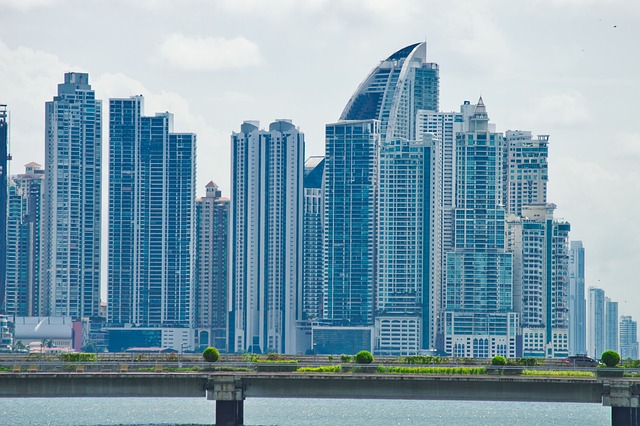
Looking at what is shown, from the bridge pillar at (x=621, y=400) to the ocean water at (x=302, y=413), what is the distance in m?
33.4

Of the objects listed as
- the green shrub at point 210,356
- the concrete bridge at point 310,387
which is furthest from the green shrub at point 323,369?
the green shrub at point 210,356

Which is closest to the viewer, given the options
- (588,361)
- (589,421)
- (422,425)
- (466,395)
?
(466,395)

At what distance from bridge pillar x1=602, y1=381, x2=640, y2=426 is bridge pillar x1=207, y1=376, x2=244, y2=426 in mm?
23904

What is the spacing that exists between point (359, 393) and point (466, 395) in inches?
275

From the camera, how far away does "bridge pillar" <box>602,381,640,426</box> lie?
10169cm

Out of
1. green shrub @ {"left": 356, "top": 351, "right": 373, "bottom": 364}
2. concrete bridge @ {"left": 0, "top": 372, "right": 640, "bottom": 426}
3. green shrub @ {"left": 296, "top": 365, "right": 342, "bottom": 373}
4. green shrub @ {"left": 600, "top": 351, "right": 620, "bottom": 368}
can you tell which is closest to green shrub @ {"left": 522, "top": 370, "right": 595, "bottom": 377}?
concrete bridge @ {"left": 0, "top": 372, "right": 640, "bottom": 426}

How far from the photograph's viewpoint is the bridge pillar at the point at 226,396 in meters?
105

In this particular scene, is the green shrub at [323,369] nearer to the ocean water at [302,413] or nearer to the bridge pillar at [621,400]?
the bridge pillar at [621,400]

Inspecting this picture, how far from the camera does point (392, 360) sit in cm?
11688

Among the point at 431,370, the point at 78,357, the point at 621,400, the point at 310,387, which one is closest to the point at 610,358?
the point at 621,400

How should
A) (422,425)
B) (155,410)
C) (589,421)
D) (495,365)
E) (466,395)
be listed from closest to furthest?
(466,395), (495,365), (422,425), (589,421), (155,410)

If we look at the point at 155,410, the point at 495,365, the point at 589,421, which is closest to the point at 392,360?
the point at 495,365

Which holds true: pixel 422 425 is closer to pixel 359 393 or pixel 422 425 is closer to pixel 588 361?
pixel 588 361

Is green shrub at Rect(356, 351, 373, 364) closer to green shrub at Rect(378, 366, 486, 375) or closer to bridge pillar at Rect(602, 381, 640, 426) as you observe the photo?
green shrub at Rect(378, 366, 486, 375)
